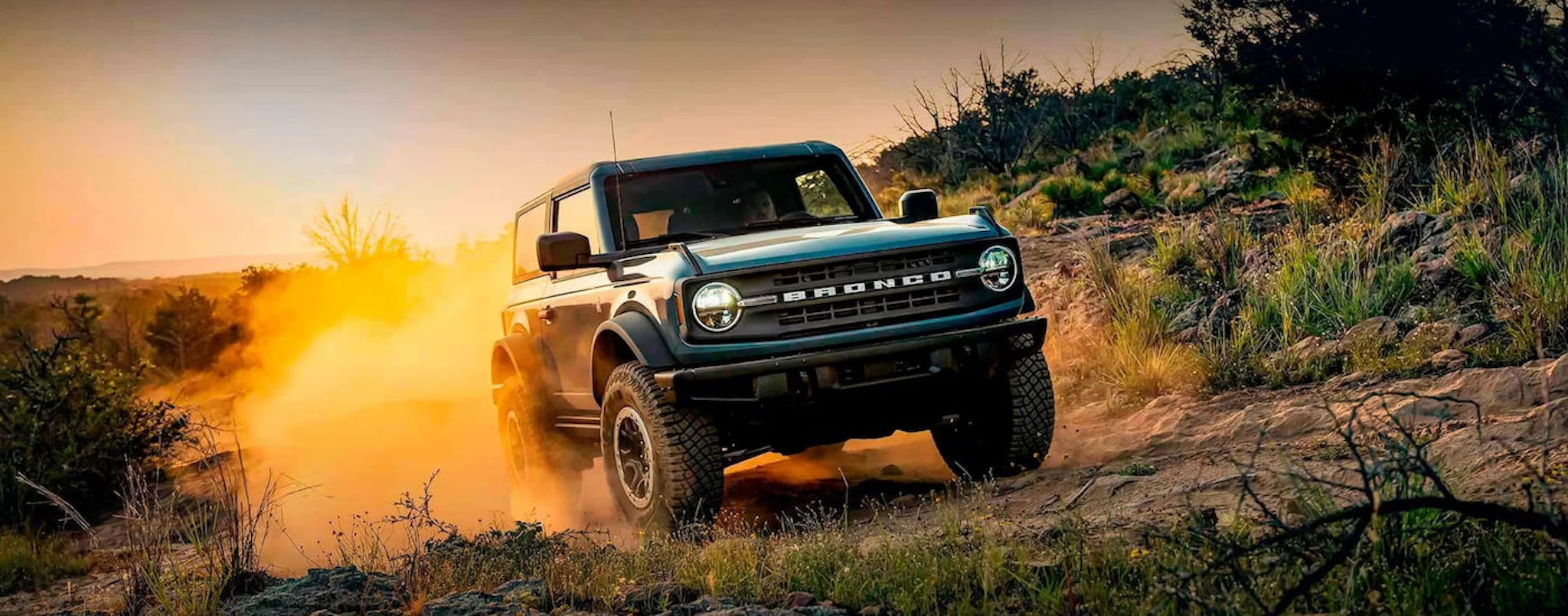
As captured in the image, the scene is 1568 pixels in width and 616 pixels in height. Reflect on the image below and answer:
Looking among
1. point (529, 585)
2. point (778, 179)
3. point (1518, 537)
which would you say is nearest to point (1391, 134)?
point (778, 179)

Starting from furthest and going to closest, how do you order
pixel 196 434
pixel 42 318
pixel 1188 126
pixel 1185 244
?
pixel 42 318
pixel 1188 126
pixel 196 434
pixel 1185 244

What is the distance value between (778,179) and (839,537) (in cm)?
298

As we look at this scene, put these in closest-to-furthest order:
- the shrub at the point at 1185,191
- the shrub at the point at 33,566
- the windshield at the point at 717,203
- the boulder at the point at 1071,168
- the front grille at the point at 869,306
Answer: the front grille at the point at 869,306 → the windshield at the point at 717,203 → the shrub at the point at 33,566 → the shrub at the point at 1185,191 → the boulder at the point at 1071,168

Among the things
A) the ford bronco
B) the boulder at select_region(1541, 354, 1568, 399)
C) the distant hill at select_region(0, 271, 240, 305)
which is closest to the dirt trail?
the boulder at select_region(1541, 354, 1568, 399)

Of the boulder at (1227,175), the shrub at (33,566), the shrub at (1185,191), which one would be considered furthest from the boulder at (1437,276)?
the shrub at (33,566)

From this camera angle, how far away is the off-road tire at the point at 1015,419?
265 inches

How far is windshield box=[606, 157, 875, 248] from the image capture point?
7207mm

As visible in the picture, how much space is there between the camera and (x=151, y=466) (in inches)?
584

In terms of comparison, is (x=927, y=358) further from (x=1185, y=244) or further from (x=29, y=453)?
(x=29, y=453)

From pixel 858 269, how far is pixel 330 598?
2830 millimetres

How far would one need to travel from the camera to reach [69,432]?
45.6 feet

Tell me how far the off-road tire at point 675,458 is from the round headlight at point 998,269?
63.3 inches

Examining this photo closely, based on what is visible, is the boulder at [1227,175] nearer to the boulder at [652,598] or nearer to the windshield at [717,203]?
the windshield at [717,203]

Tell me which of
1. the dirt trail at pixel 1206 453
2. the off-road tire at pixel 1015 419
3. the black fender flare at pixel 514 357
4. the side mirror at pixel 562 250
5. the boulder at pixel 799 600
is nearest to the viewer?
the boulder at pixel 799 600
